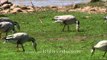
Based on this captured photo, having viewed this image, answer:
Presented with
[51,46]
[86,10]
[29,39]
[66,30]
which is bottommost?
[86,10]

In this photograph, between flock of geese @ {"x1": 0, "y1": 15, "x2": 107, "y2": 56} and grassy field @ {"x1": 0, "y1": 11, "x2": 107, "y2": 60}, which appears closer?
flock of geese @ {"x1": 0, "y1": 15, "x2": 107, "y2": 56}

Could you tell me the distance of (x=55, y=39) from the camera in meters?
24.5

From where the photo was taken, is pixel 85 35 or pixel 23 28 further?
pixel 23 28

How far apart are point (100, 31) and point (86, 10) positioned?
13.3 m

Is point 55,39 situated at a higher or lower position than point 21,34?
lower

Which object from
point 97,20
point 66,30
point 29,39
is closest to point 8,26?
point 29,39

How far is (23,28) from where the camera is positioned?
29.6 m

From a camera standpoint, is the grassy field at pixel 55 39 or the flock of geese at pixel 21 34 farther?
the grassy field at pixel 55 39

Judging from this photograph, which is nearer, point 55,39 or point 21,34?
point 21,34

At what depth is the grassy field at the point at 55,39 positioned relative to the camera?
17.2 meters

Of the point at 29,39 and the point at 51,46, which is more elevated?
the point at 29,39

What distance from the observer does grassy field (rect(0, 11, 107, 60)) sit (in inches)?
677

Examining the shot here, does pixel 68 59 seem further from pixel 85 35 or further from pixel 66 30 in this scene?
pixel 66 30

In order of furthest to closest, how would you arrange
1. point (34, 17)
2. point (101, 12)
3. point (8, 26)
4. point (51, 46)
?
point (101, 12)
point (34, 17)
point (8, 26)
point (51, 46)
